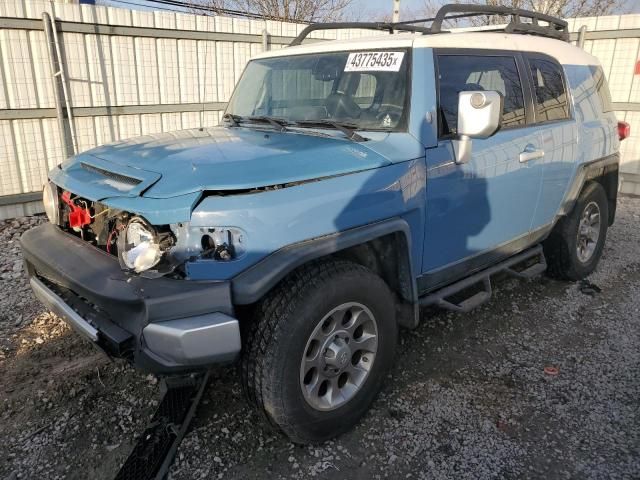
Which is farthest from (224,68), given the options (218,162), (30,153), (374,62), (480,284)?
(218,162)

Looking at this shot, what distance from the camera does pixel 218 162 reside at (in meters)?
2.47

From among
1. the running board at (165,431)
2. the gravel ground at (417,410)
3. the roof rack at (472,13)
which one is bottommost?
the gravel ground at (417,410)

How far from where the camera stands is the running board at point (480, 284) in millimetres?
3305

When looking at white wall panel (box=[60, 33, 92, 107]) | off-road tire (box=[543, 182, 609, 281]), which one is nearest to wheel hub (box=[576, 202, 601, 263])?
off-road tire (box=[543, 182, 609, 281])

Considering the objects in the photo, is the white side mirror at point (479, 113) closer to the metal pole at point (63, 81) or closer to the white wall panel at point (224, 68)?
the metal pole at point (63, 81)

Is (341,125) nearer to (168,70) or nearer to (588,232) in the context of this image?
(588,232)

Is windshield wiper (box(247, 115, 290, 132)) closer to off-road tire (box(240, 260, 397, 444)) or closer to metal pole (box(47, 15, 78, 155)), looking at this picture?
off-road tire (box(240, 260, 397, 444))

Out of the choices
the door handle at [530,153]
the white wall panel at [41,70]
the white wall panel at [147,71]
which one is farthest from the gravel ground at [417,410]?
the white wall panel at [147,71]

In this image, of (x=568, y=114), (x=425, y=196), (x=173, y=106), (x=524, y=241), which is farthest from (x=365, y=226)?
(x=173, y=106)

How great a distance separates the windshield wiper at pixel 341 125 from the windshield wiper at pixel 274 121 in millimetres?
99

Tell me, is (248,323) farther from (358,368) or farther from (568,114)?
(568,114)

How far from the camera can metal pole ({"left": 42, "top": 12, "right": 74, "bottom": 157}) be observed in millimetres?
6094

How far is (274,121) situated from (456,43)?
128 centimetres

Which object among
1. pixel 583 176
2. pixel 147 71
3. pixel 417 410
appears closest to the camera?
pixel 417 410
